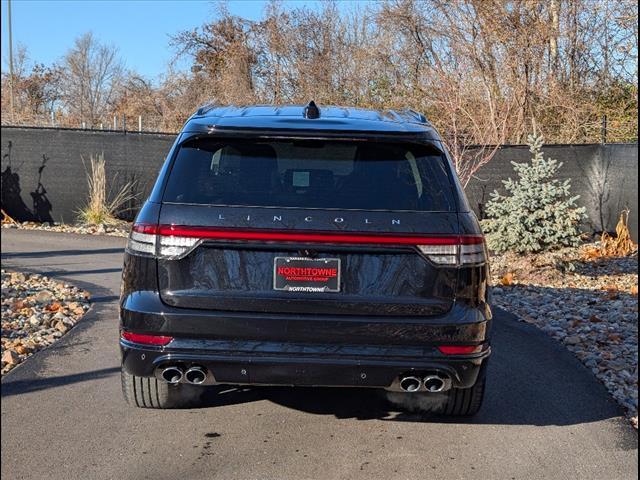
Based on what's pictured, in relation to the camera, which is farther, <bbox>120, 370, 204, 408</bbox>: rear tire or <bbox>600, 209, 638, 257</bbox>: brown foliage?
<bbox>600, 209, 638, 257</bbox>: brown foliage

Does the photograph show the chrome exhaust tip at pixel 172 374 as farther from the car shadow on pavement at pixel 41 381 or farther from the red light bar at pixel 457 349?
the car shadow on pavement at pixel 41 381

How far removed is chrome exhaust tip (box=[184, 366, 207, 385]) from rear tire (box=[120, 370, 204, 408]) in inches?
23.0

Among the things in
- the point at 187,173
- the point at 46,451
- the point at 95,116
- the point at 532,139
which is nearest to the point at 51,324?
the point at 46,451

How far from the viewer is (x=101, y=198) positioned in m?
15.7

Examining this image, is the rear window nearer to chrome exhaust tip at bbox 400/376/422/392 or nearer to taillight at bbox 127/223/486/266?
taillight at bbox 127/223/486/266

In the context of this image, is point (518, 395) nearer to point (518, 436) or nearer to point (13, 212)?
point (518, 436)

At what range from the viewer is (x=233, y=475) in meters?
3.75

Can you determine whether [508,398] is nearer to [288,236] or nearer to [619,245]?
[288,236]

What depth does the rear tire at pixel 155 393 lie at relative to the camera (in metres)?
4.42

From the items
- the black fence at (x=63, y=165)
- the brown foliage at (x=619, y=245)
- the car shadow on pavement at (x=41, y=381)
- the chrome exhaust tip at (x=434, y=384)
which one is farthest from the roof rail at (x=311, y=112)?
the black fence at (x=63, y=165)

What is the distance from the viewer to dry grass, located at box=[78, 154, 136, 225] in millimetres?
15680

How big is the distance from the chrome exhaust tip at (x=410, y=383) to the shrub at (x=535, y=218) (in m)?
6.48

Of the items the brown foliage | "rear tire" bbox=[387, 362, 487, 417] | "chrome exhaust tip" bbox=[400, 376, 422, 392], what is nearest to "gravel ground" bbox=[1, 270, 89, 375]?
"rear tire" bbox=[387, 362, 487, 417]

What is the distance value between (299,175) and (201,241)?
0.67 meters
